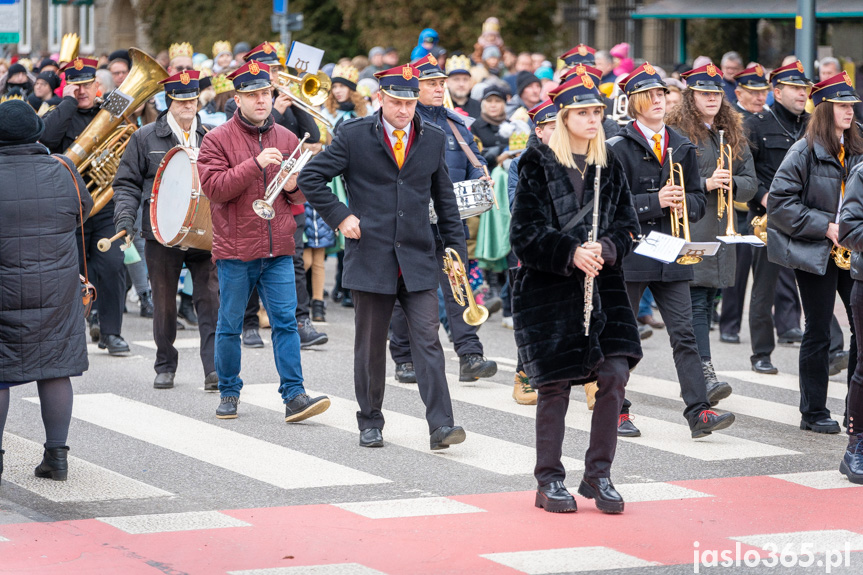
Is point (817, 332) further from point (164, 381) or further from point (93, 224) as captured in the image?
point (93, 224)

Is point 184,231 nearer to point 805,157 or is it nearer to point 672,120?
point 672,120

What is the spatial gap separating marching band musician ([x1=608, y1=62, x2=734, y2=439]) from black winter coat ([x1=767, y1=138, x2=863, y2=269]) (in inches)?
19.0

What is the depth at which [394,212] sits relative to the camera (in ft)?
26.7

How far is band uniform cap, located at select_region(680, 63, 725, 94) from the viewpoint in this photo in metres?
9.21

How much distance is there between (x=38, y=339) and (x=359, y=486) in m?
1.78

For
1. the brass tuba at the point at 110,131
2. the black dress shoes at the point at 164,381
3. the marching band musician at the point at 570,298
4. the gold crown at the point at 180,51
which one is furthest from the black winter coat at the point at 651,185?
the gold crown at the point at 180,51

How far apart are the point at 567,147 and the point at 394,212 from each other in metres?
1.57

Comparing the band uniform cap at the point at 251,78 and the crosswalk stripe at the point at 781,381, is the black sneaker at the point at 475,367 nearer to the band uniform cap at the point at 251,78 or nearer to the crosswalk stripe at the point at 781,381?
the crosswalk stripe at the point at 781,381

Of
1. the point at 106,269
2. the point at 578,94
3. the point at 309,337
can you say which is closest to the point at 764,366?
the point at 309,337

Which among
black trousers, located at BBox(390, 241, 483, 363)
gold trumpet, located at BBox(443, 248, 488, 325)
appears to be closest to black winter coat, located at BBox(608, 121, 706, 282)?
gold trumpet, located at BBox(443, 248, 488, 325)

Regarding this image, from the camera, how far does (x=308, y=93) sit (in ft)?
36.7

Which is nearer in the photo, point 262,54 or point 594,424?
point 594,424

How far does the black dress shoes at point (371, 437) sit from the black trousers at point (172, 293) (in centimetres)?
207

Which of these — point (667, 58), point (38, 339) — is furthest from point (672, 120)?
point (667, 58)
